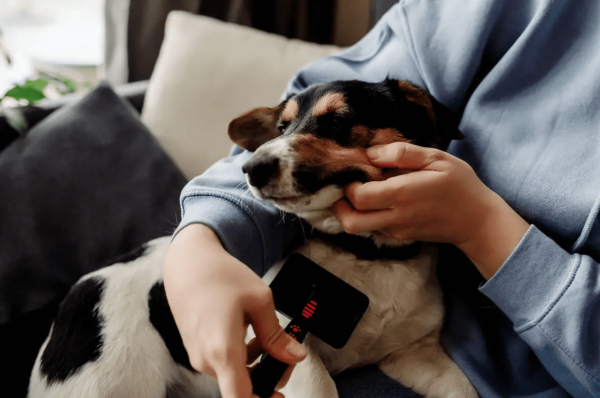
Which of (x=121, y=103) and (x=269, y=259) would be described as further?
(x=121, y=103)

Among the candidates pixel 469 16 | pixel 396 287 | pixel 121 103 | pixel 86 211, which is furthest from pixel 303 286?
pixel 121 103

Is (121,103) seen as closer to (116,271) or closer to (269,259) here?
(116,271)

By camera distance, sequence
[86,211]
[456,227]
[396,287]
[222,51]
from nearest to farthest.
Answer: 1. [456,227]
2. [396,287]
3. [86,211]
4. [222,51]

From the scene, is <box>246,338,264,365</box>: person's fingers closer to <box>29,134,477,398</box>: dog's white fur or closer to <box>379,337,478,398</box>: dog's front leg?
<box>29,134,477,398</box>: dog's white fur

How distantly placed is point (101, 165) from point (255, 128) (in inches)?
23.1

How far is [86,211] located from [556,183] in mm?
1160

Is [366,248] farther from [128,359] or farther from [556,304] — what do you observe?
[128,359]

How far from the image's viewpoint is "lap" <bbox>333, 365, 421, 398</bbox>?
797 mm

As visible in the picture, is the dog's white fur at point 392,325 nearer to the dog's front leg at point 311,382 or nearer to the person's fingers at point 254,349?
the dog's front leg at point 311,382

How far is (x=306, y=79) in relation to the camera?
103 centimetres

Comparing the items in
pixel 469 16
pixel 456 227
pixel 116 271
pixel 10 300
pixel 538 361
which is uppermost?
pixel 469 16

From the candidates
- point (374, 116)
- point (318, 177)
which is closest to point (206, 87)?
point (374, 116)

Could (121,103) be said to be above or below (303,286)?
below

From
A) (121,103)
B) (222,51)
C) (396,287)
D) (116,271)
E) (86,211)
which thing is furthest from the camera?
(222,51)
